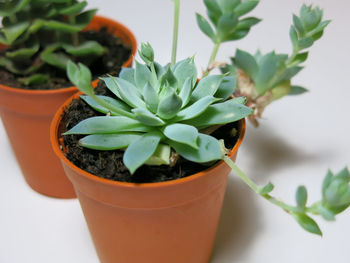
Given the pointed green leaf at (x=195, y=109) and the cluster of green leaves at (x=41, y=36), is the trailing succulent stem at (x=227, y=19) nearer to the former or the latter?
the pointed green leaf at (x=195, y=109)

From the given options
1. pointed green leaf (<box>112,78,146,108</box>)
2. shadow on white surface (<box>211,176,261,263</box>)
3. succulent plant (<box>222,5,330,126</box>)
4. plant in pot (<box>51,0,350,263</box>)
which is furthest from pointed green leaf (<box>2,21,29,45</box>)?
shadow on white surface (<box>211,176,261,263</box>)

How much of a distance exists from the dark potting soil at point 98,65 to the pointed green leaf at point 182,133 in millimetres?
373

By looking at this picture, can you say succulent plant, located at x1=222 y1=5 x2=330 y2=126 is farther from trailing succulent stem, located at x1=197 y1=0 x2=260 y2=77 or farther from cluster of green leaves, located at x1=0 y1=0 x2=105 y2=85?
cluster of green leaves, located at x1=0 y1=0 x2=105 y2=85

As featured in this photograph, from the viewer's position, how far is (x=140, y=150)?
0.69m

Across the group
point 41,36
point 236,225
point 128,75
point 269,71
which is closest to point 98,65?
point 41,36

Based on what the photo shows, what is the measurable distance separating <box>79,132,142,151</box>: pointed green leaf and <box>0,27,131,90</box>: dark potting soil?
1.07 ft

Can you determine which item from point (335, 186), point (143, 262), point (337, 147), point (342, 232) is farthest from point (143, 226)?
point (337, 147)

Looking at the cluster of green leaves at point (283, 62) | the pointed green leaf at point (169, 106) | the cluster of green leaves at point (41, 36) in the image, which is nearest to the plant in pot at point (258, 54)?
the cluster of green leaves at point (283, 62)

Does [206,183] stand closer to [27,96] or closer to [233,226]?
[233,226]

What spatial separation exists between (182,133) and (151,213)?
163 mm

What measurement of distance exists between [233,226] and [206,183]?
14.4 inches

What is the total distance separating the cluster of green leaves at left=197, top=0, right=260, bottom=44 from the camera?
0.93m

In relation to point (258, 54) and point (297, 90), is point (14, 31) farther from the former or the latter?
point (297, 90)

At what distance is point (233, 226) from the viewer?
1066 mm
